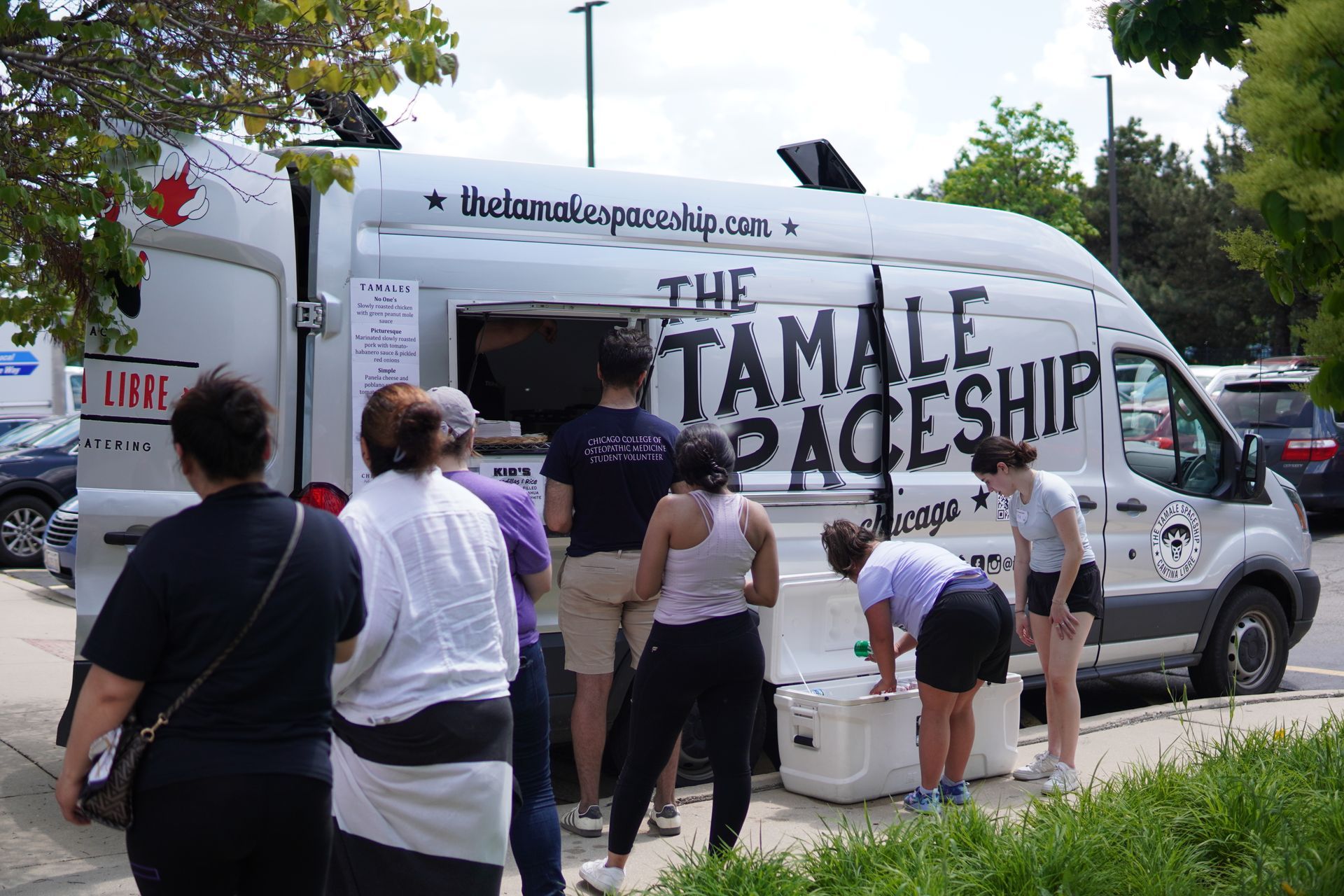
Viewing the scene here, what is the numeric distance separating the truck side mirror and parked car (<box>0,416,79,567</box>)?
11700mm

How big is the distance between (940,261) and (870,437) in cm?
108

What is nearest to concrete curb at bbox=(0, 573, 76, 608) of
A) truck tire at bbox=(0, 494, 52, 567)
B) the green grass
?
truck tire at bbox=(0, 494, 52, 567)


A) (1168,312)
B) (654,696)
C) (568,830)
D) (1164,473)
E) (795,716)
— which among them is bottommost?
(568,830)

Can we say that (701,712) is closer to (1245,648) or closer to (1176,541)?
(1176,541)

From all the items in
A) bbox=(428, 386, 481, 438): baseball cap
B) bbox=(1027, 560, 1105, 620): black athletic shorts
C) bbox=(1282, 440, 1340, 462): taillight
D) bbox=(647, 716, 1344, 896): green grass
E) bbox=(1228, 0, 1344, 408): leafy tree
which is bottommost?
bbox=(647, 716, 1344, 896): green grass

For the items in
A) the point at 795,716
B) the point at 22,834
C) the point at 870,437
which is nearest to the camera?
the point at 22,834

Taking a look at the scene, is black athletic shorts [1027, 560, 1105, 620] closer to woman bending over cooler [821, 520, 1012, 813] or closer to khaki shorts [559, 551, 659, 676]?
woman bending over cooler [821, 520, 1012, 813]

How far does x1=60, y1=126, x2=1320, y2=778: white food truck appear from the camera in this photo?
5102mm

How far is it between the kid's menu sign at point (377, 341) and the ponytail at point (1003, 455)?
251cm

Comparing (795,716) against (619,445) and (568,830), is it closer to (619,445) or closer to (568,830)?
(568,830)

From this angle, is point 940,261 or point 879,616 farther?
point 940,261

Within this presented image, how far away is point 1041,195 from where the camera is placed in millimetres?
38594

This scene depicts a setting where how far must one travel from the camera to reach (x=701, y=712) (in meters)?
4.62

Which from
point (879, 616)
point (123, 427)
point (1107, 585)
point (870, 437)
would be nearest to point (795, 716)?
point (879, 616)
